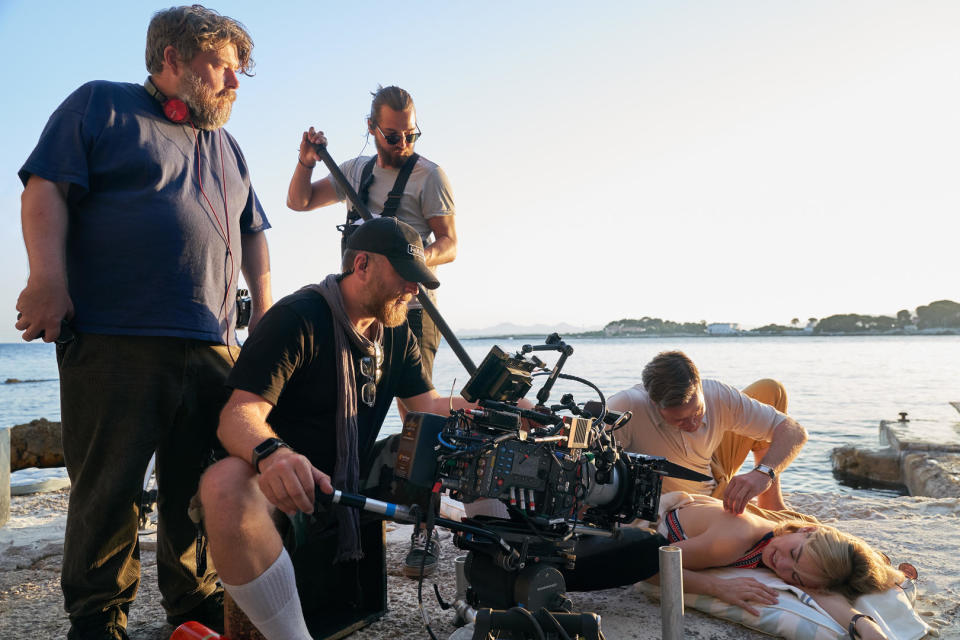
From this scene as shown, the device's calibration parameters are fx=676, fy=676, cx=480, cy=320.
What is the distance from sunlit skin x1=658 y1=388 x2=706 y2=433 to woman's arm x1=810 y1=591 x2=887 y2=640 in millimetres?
900

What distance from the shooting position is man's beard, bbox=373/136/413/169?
10.9ft

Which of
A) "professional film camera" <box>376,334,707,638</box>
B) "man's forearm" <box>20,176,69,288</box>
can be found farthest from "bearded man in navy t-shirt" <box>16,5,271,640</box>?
"professional film camera" <box>376,334,707,638</box>

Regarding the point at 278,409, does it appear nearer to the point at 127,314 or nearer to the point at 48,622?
the point at 127,314

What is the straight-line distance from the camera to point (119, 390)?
2.13m

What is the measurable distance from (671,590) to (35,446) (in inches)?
344

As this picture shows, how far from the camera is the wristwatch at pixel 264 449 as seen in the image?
5.79 feet

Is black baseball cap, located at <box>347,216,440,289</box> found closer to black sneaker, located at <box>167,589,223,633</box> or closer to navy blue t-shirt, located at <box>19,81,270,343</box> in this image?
navy blue t-shirt, located at <box>19,81,270,343</box>

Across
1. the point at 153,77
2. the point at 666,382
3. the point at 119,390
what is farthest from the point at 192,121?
the point at 666,382

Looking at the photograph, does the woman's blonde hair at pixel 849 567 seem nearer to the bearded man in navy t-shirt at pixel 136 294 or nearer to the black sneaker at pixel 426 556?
the black sneaker at pixel 426 556

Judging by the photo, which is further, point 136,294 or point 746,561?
point 746,561

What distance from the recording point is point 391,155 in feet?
11.0

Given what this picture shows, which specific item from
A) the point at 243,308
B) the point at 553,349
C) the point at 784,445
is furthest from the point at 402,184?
the point at 784,445

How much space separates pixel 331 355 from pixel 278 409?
25 cm

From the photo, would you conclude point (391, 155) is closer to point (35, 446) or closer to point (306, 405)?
point (306, 405)
